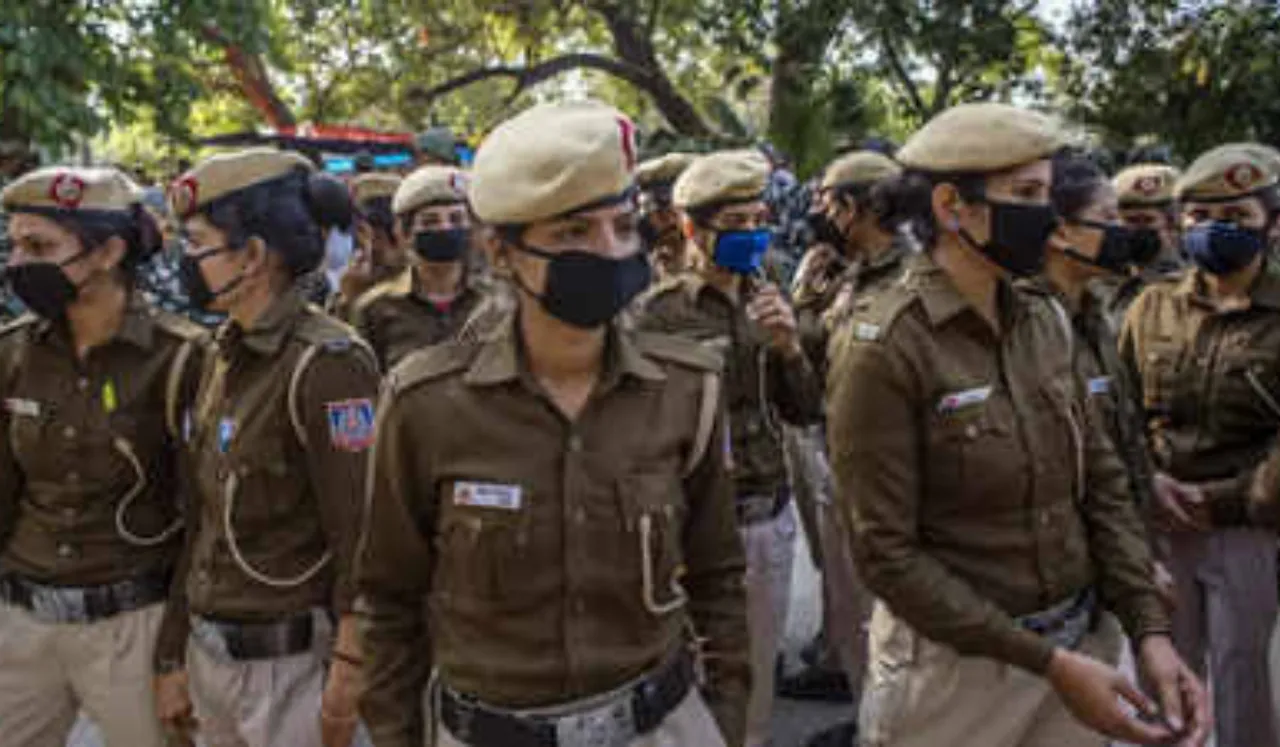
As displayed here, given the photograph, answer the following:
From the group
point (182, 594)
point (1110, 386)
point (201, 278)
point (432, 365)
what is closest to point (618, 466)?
point (432, 365)

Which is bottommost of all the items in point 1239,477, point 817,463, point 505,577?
point 817,463

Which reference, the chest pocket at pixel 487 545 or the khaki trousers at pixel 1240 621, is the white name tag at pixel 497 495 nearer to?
the chest pocket at pixel 487 545

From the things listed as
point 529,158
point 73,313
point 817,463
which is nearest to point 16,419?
point 73,313

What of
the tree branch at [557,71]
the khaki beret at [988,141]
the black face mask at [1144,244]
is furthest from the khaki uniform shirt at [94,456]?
the tree branch at [557,71]

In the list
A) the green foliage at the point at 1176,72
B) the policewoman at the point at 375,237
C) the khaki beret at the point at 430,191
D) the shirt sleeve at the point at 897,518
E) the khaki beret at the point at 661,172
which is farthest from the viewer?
the green foliage at the point at 1176,72

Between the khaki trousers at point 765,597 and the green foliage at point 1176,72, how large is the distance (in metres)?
7.33

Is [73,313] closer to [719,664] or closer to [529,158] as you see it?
[529,158]

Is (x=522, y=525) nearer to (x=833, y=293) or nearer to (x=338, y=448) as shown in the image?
(x=338, y=448)

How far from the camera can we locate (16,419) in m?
3.34

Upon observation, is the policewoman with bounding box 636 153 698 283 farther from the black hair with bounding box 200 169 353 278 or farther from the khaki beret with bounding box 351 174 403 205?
the black hair with bounding box 200 169 353 278

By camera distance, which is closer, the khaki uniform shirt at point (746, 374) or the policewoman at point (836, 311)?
the khaki uniform shirt at point (746, 374)

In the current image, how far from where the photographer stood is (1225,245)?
3877 mm

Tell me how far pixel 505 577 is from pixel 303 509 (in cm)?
103

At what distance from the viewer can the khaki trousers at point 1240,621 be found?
13.0ft
